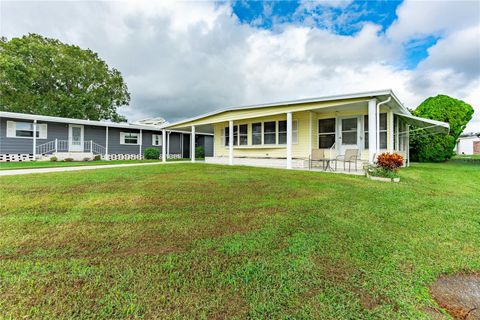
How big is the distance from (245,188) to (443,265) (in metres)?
3.75

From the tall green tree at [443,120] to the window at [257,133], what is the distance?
11.3m

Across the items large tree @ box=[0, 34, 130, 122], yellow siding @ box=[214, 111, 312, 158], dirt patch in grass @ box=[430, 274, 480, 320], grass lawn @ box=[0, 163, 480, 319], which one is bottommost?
dirt patch in grass @ box=[430, 274, 480, 320]

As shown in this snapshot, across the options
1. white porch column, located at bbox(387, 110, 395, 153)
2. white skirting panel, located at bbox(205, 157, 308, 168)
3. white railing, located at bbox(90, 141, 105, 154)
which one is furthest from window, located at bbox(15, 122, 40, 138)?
white porch column, located at bbox(387, 110, 395, 153)

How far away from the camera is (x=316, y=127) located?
35.1 ft

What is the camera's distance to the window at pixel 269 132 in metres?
11.7

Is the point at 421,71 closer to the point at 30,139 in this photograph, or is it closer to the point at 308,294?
the point at 308,294

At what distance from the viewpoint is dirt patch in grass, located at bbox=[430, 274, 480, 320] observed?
165 centimetres

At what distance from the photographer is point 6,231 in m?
2.88

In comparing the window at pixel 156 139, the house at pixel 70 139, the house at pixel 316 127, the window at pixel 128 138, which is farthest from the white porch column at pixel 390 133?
the window at pixel 128 138

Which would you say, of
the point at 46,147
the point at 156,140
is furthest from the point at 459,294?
the point at 156,140

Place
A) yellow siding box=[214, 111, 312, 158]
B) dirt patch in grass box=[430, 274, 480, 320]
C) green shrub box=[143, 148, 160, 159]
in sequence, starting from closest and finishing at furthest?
dirt patch in grass box=[430, 274, 480, 320], yellow siding box=[214, 111, 312, 158], green shrub box=[143, 148, 160, 159]

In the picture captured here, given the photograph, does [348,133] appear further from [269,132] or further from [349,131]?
[269,132]

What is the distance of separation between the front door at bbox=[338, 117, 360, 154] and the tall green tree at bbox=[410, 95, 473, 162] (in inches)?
331

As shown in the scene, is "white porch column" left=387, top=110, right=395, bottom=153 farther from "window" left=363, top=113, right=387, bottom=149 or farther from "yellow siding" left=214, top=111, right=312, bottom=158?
"yellow siding" left=214, top=111, right=312, bottom=158
